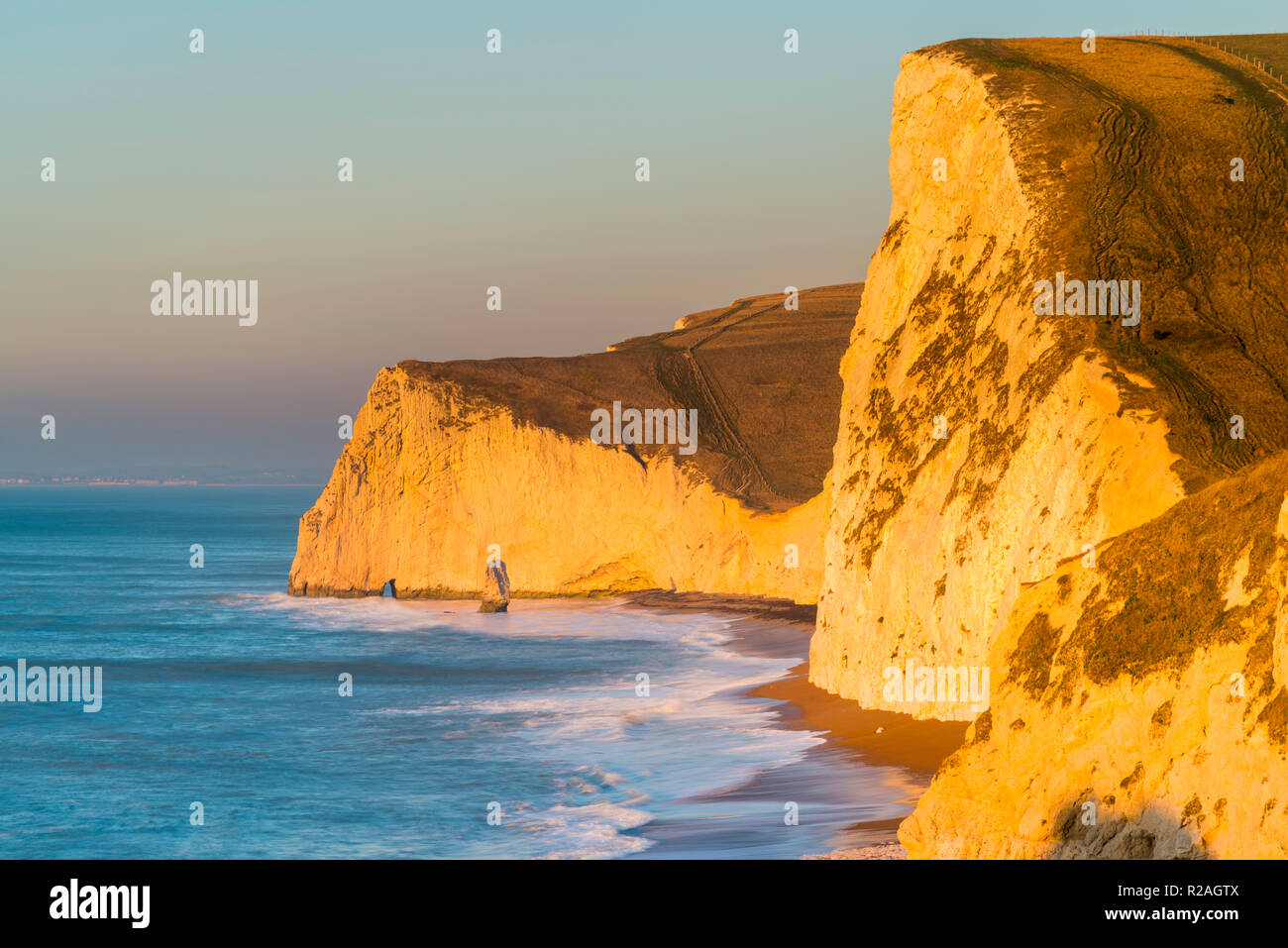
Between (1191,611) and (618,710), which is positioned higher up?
(1191,611)

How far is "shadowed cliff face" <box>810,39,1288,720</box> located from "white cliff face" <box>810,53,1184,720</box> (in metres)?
0.07

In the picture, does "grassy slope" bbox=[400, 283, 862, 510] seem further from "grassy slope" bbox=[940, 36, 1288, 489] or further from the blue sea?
"grassy slope" bbox=[940, 36, 1288, 489]

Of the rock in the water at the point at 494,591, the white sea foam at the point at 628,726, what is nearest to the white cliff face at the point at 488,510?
the rock in the water at the point at 494,591

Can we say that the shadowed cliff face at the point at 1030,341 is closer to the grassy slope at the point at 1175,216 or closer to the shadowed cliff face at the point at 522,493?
the grassy slope at the point at 1175,216

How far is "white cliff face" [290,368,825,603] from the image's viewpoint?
75375mm

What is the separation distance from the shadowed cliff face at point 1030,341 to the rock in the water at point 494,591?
36.2m

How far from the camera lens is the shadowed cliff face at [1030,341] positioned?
23.3m

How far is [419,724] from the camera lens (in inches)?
1439

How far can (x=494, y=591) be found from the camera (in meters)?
70.1
